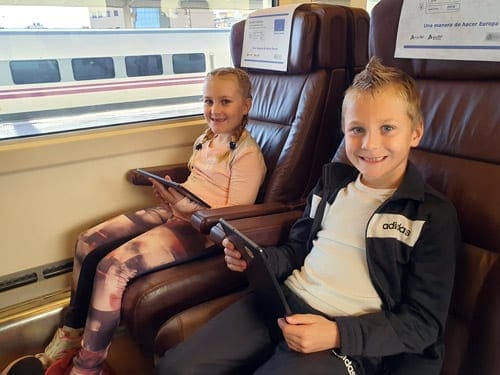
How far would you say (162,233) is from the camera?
150 centimetres

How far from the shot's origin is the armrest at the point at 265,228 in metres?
1.27

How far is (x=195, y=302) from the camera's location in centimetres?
135

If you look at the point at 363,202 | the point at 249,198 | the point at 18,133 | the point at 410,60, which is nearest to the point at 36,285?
the point at 18,133

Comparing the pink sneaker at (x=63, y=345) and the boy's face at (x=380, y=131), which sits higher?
the boy's face at (x=380, y=131)

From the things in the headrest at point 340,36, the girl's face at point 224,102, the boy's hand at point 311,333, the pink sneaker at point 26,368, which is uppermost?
the headrest at point 340,36

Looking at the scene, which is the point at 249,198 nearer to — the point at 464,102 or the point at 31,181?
the point at 464,102

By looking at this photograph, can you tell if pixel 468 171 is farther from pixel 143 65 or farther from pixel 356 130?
pixel 143 65

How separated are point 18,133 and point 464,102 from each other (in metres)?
1.54

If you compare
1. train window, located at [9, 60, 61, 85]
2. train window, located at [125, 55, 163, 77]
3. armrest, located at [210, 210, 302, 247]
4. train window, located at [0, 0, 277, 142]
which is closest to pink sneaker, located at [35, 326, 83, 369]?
armrest, located at [210, 210, 302, 247]

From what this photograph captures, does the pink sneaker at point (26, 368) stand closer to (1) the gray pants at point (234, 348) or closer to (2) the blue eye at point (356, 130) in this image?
(1) the gray pants at point (234, 348)

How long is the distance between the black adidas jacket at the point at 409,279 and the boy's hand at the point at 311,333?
0.02 meters

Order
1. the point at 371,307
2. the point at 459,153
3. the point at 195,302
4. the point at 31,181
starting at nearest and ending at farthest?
the point at 371,307 → the point at 459,153 → the point at 195,302 → the point at 31,181

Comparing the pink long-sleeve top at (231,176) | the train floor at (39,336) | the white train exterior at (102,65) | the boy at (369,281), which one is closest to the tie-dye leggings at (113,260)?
the pink long-sleeve top at (231,176)

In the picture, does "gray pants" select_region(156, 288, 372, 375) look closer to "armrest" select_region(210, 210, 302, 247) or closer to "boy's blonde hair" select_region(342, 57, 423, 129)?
"armrest" select_region(210, 210, 302, 247)
